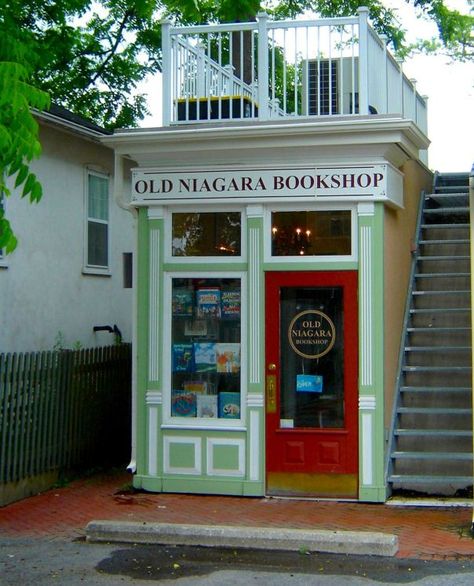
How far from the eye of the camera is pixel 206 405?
32.1ft

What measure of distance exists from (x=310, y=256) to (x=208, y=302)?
3.98 feet

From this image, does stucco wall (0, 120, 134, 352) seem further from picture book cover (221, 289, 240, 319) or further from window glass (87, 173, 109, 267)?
picture book cover (221, 289, 240, 319)

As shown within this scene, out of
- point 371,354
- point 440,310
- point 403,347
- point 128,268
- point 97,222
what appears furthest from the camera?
point 97,222

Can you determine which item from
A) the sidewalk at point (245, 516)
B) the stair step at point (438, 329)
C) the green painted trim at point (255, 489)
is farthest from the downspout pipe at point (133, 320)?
the stair step at point (438, 329)

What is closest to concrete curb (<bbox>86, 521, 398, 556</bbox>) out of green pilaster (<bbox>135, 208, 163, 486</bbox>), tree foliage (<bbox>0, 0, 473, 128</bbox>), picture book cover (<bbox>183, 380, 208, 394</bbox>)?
green pilaster (<bbox>135, 208, 163, 486</bbox>)

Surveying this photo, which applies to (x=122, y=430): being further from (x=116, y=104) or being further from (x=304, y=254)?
(x=116, y=104)

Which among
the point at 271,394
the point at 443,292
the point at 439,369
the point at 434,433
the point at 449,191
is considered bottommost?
the point at 434,433

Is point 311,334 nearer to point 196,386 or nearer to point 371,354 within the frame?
point 371,354

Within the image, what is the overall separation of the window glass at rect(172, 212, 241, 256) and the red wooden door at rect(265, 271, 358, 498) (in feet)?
1.97

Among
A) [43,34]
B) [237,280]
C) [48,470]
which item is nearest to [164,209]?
[237,280]

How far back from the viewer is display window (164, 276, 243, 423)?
976cm

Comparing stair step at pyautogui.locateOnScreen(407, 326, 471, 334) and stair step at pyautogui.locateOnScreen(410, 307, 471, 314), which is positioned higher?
stair step at pyautogui.locateOnScreen(410, 307, 471, 314)

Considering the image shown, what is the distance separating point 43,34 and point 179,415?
29.0ft

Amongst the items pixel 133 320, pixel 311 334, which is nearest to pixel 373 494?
pixel 311 334
